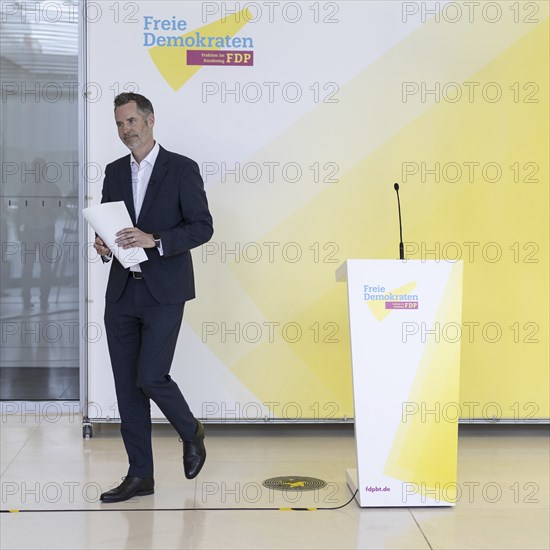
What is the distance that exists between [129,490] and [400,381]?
4.21 ft

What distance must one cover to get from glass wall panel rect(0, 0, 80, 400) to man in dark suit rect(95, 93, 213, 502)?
1.94 meters

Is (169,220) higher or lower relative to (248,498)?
higher

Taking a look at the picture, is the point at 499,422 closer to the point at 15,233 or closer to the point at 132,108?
the point at 132,108

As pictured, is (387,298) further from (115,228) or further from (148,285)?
(115,228)

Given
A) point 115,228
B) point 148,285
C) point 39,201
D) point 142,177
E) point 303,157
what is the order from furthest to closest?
point 39,201 → point 303,157 → point 142,177 → point 148,285 → point 115,228

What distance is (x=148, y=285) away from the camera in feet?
12.6

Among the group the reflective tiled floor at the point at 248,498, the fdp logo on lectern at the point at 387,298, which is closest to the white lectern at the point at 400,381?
the fdp logo on lectern at the point at 387,298

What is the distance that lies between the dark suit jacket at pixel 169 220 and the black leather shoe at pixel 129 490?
32.1 inches

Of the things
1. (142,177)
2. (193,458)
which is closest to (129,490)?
(193,458)

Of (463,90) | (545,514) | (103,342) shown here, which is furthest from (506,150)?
(103,342)

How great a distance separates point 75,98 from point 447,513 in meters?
3.67

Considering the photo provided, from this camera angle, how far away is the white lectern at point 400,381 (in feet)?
12.3

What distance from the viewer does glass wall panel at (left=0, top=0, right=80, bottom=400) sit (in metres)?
5.85

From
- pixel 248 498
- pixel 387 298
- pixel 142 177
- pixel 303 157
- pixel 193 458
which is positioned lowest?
pixel 248 498
